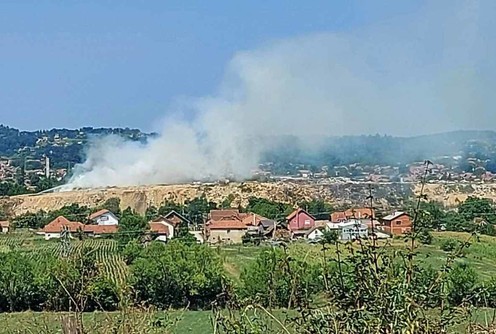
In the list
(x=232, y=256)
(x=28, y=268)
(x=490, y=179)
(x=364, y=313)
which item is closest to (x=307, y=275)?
(x=364, y=313)

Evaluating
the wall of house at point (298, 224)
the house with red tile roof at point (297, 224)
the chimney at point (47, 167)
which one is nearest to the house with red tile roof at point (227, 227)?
the house with red tile roof at point (297, 224)

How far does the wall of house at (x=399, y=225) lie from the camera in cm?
265

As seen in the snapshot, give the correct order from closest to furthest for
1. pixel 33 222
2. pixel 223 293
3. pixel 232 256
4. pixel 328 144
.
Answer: pixel 223 293, pixel 232 256, pixel 33 222, pixel 328 144

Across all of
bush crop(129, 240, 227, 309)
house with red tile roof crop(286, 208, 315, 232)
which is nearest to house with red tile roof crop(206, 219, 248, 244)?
bush crop(129, 240, 227, 309)

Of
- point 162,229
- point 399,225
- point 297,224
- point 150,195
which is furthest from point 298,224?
point 150,195

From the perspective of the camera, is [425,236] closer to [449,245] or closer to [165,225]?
[449,245]

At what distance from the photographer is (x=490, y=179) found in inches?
902

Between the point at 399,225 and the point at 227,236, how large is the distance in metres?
35.3

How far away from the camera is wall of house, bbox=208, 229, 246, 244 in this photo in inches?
1451

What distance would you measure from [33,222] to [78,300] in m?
39.0

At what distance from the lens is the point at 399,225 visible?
2.84 meters

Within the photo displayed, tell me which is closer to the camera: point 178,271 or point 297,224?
point 297,224

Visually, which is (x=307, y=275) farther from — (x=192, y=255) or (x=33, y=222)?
(x=33, y=222)

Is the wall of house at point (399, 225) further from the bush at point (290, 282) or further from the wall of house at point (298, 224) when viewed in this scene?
the wall of house at point (298, 224)
